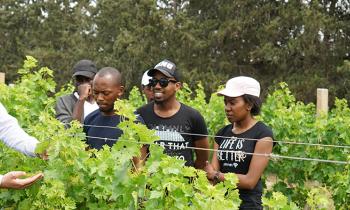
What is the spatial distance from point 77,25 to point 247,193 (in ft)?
127

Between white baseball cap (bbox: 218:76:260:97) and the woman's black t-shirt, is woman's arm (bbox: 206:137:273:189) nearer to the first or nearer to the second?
the woman's black t-shirt

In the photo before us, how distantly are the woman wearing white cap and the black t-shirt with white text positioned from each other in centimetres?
18

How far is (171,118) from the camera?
4000 mm

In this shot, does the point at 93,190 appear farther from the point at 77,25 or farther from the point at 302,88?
the point at 77,25

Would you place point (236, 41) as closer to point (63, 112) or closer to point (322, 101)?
point (322, 101)

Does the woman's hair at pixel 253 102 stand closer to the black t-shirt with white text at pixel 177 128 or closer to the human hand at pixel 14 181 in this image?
the black t-shirt with white text at pixel 177 128

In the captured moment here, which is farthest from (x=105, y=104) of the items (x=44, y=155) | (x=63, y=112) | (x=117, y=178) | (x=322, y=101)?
(x=322, y=101)

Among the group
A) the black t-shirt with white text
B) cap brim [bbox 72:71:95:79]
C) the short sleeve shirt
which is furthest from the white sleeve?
cap brim [bbox 72:71:95:79]

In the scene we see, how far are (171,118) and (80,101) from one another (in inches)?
42.1

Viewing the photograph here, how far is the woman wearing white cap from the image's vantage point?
3.61m

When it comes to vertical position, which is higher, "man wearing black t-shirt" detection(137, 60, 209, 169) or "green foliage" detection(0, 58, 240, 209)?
"man wearing black t-shirt" detection(137, 60, 209, 169)

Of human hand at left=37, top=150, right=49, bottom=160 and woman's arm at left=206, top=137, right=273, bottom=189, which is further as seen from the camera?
woman's arm at left=206, top=137, right=273, bottom=189

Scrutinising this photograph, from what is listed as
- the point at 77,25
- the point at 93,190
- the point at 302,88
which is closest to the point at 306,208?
the point at 93,190

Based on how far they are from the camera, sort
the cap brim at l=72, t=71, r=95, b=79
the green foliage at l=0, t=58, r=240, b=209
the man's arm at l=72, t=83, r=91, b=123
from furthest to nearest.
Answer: the cap brim at l=72, t=71, r=95, b=79
the man's arm at l=72, t=83, r=91, b=123
the green foliage at l=0, t=58, r=240, b=209
